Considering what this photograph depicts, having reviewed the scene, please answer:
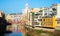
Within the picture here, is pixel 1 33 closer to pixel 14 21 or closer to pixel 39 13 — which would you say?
pixel 14 21

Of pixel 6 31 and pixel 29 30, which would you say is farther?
pixel 6 31

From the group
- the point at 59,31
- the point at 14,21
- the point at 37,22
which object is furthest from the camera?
the point at 37,22

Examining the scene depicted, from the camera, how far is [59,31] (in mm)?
6598

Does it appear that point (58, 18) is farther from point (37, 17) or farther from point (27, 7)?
point (37, 17)

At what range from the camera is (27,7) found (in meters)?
6.85

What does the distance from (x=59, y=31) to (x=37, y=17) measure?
9.47ft

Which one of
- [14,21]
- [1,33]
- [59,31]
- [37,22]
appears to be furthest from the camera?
[37,22]

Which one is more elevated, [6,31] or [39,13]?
[39,13]

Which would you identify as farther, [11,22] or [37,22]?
[37,22]

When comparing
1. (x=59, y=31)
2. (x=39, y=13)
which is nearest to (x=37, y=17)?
(x=39, y=13)

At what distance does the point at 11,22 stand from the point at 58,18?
131 cm

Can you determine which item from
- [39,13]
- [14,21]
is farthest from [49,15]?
[14,21]

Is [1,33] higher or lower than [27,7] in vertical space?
lower

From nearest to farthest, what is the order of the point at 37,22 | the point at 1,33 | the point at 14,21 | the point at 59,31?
1. the point at 59,31
2. the point at 14,21
3. the point at 1,33
4. the point at 37,22
